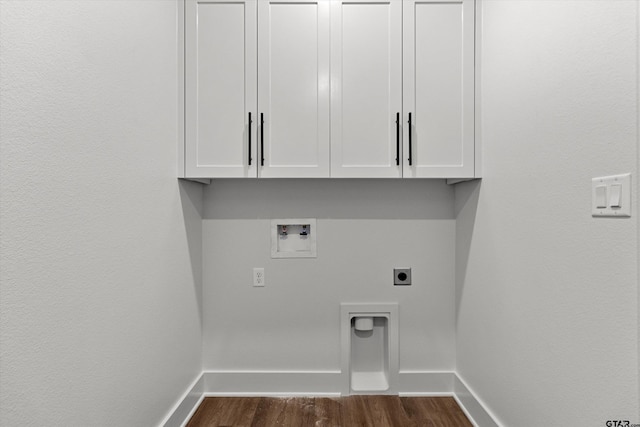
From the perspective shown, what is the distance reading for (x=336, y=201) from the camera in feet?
7.17

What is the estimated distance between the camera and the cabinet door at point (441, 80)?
182 centimetres

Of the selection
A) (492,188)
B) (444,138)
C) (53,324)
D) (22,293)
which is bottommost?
(53,324)

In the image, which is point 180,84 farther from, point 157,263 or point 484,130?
point 484,130

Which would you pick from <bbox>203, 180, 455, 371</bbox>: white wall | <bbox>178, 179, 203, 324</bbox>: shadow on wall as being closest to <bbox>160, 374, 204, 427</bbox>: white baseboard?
<bbox>203, 180, 455, 371</bbox>: white wall

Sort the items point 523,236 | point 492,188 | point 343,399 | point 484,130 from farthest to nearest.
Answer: point 343,399, point 484,130, point 492,188, point 523,236

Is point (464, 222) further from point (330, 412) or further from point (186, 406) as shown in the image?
point (186, 406)

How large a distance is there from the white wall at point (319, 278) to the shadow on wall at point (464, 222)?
0.18 ft

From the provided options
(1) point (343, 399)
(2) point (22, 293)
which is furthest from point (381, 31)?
(1) point (343, 399)

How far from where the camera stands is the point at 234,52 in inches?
71.9

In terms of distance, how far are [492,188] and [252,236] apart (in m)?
1.35

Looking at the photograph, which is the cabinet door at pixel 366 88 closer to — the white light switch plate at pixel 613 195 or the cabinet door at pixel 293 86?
the cabinet door at pixel 293 86

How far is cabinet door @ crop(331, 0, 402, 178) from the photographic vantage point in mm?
1825

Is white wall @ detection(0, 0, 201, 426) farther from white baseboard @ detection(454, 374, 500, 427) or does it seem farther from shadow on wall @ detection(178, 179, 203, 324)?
white baseboard @ detection(454, 374, 500, 427)

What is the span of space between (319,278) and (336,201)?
48 centimetres
